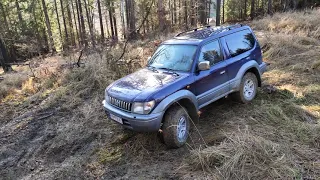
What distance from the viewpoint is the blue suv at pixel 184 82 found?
427 centimetres

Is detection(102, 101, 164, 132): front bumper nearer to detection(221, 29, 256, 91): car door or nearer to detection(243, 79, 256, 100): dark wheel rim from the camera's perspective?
detection(221, 29, 256, 91): car door

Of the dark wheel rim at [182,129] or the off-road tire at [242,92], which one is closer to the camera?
the dark wheel rim at [182,129]

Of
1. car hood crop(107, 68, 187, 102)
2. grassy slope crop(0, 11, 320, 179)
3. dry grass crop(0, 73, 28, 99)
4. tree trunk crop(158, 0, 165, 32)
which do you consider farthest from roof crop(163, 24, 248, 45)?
tree trunk crop(158, 0, 165, 32)

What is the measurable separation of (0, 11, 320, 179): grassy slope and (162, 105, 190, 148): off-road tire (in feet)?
0.65

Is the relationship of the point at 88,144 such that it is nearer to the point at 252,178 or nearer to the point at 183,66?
the point at 183,66

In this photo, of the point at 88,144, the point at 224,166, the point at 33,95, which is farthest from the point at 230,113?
the point at 33,95

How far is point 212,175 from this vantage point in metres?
3.63

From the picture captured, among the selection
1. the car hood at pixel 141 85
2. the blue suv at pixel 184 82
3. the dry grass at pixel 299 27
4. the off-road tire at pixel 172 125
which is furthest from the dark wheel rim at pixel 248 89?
the dry grass at pixel 299 27

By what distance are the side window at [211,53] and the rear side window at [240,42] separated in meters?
0.37

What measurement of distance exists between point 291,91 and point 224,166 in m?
3.86

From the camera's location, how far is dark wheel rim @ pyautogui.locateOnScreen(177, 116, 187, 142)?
4586 mm

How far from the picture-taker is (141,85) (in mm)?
4617

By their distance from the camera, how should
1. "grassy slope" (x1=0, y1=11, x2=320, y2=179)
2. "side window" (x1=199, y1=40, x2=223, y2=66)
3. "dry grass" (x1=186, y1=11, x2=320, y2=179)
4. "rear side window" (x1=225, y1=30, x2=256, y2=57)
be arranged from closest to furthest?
1. "dry grass" (x1=186, y1=11, x2=320, y2=179)
2. "grassy slope" (x1=0, y1=11, x2=320, y2=179)
3. "side window" (x1=199, y1=40, x2=223, y2=66)
4. "rear side window" (x1=225, y1=30, x2=256, y2=57)

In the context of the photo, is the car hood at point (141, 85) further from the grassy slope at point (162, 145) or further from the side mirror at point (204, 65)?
the grassy slope at point (162, 145)
